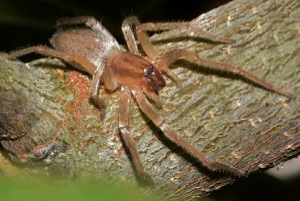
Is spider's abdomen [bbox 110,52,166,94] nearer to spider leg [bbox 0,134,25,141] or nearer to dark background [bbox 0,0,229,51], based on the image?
dark background [bbox 0,0,229,51]

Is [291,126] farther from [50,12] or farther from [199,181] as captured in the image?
[50,12]

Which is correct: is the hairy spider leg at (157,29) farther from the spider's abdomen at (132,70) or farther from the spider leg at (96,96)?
the spider leg at (96,96)

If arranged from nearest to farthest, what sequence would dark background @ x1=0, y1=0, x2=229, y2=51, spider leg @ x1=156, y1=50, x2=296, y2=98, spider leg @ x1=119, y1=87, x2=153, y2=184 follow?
spider leg @ x1=156, y1=50, x2=296, y2=98, spider leg @ x1=119, y1=87, x2=153, y2=184, dark background @ x1=0, y1=0, x2=229, y2=51

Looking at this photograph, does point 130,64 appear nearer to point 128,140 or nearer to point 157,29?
point 157,29

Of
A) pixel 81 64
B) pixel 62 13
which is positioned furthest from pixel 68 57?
pixel 62 13

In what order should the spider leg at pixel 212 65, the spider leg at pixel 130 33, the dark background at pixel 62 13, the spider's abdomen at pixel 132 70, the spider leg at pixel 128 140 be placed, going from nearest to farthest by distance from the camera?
the spider leg at pixel 212 65 < the spider leg at pixel 128 140 < the spider's abdomen at pixel 132 70 < the spider leg at pixel 130 33 < the dark background at pixel 62 13

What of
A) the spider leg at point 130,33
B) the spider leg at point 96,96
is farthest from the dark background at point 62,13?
the spider leg at point 96,96

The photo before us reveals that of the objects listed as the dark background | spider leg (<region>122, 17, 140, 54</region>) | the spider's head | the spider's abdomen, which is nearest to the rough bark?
the spider's head
